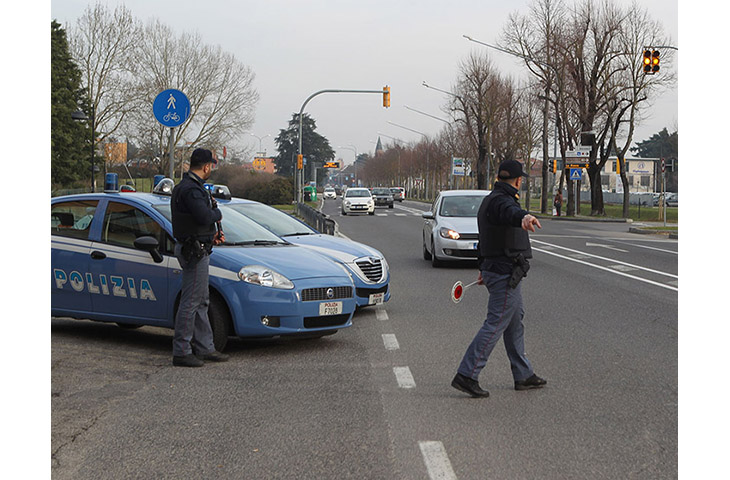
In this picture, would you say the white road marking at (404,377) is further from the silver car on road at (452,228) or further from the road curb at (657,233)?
the road curb at (657,233)

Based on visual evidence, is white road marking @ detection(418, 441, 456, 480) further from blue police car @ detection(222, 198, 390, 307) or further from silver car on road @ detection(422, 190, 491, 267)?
silver car on road @ detection(422, 190, 491, 267)

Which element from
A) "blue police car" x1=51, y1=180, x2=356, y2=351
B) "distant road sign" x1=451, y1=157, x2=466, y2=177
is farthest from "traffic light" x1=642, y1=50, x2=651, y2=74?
"distant road sign" x1=451, y1=157, x2=466, y2=177

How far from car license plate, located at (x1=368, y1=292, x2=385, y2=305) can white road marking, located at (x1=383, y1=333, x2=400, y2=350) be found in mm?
1365

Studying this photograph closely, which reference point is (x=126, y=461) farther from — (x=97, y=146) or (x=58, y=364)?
(x=97, y=146)

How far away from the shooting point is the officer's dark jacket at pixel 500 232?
650 cm

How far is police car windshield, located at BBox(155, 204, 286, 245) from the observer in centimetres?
891

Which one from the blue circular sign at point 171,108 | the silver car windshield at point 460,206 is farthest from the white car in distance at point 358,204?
the blue circular sign at point 171,108

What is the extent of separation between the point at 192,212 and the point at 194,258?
15.6 inches

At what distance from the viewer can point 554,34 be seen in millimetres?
50844

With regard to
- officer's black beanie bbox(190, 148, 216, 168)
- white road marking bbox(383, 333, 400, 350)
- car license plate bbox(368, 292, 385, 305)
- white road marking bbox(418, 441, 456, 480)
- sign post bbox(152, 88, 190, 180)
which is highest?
sign post bbox(152, 88, 190, 180)

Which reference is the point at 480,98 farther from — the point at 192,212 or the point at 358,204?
the point at 192,212

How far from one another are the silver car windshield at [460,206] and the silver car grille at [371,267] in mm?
7235

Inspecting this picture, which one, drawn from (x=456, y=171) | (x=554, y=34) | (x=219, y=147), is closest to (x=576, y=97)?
(x=554, y=34)

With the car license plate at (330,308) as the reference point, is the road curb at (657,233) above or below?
above
